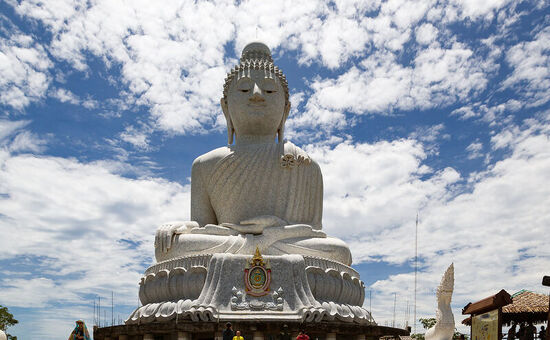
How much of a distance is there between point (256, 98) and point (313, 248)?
156 inches

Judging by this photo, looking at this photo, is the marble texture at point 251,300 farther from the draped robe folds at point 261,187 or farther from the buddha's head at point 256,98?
the buddha's head at point 256,98

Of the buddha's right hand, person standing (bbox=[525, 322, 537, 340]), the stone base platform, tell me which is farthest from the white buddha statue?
person standing (bbox=[525, 322, 537, 340])

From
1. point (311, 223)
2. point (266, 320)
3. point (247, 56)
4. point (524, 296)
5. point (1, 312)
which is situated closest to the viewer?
point (266, 320)

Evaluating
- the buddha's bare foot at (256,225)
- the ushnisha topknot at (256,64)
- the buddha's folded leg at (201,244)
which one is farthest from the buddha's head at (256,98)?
the buddha's folded leg at (201,244)

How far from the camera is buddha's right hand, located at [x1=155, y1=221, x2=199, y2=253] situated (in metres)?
11.3

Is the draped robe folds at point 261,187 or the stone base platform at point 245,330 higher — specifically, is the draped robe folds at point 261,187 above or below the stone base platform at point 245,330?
above

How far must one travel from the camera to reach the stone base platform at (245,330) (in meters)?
9.13

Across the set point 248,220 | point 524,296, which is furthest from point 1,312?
point 524,296

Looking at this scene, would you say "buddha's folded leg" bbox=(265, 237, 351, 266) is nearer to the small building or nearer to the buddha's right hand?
the buddha's right hand

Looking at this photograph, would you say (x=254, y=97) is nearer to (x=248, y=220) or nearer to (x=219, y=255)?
(x=248, y=220)

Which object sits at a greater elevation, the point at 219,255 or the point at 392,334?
the point at 219,255

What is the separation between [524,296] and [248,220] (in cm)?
564

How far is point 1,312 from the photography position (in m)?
18.7

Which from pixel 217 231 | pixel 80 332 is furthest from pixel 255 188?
pixel 80 332
